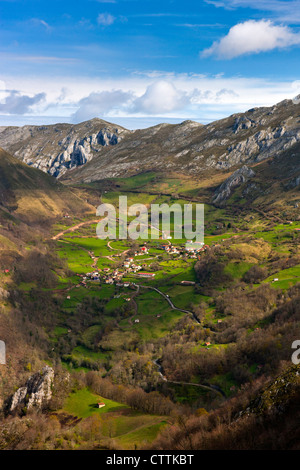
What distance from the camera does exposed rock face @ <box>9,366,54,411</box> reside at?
6281 cm

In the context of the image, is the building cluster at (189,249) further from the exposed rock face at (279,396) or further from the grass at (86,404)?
the exposed rock face at (279,396)

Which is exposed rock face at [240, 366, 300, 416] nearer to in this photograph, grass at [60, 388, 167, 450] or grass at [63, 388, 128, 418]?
grass at [60, 388, 167, 450]

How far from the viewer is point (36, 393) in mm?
63125

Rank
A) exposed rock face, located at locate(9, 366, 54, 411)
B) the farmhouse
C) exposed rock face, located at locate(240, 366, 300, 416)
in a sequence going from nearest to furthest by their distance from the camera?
1. exposed rock face, located at locate(240, 366, 300, 416)
2. exposed rock face, located at locate(9, 366, 54, 411)
3. the farmhouse

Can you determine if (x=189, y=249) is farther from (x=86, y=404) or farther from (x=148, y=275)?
(x=86, y=404)

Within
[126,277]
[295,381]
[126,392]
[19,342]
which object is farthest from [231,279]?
[295,381]

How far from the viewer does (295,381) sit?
92.6 feet

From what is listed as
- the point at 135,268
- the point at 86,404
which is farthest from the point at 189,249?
the point at 86,404

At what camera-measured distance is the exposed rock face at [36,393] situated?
62.8 metres

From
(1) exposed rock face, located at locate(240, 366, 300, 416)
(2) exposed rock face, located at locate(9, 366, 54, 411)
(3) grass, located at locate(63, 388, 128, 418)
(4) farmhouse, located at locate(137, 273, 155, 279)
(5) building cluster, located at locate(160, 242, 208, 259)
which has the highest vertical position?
(1) exposed rock face, located at locate(240, 366, 300, 416)

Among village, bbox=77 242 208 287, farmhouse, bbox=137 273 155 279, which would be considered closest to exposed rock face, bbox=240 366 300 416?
village, bbox=77 242 208 287

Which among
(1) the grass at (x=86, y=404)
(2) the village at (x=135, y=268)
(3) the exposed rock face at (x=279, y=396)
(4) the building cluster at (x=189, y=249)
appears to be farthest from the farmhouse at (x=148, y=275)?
(3) the exposed rock face at (x=279, y=396)

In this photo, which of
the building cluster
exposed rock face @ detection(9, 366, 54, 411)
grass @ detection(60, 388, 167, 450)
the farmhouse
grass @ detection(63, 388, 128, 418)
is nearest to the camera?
grass @ detection(60, 388, 167, 450)

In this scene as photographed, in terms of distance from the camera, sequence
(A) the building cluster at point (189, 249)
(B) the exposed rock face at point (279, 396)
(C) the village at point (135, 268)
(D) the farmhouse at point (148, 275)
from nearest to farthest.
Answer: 1. (B) the exposed rock face at point (279, 396)
2. (C) the village at point (135, 268)
3. (D) the farmhouse at point (148, 275)
4. (A) the building cluster at point (189, 249)
